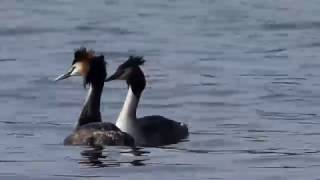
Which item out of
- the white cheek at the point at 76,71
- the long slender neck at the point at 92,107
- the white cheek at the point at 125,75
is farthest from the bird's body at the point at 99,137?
the white cheek at the point at 76,71

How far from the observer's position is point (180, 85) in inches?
920

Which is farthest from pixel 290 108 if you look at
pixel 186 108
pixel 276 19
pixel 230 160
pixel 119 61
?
pixel 276 19

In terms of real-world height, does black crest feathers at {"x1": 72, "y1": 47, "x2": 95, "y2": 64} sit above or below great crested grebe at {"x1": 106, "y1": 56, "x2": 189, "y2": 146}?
above

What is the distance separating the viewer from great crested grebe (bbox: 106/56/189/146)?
18.7 m

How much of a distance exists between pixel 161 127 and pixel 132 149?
2.62ft

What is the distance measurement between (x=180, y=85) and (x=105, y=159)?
20.6ft

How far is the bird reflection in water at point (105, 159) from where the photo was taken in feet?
55.2

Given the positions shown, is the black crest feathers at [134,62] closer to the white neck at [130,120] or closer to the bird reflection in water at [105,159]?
Result: the white neck at [130,120]

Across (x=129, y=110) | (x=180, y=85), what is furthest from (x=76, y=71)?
(x=180, y=85)

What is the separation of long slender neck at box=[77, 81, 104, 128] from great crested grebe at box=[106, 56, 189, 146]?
28cm

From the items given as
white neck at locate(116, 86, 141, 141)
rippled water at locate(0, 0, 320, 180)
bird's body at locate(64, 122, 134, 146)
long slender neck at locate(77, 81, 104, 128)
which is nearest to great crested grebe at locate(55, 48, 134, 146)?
long slender neck at locate(77, 81, 104, 128)

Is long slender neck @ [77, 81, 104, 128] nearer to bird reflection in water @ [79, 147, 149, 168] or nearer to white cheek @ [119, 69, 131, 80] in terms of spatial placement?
white cheek @ [119, 69, 131, 80]

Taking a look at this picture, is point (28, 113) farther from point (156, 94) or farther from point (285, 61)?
point (285, 61)

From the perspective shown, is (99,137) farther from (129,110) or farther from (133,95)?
(133,95)
